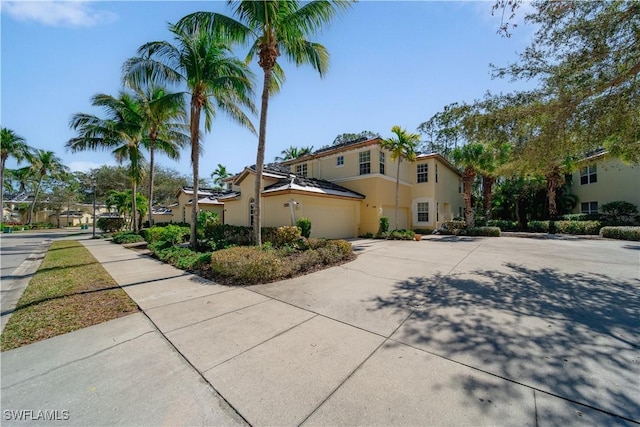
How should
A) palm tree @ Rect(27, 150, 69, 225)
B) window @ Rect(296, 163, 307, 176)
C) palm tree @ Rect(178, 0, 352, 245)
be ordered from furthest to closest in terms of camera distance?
palm tree @ Rect(27, 150, 69, 225)
window @ Rect(296, 163, 307, 176)
palm tree @ Rect(178, 0, 352, 245)

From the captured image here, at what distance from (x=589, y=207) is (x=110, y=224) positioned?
49.2 metres

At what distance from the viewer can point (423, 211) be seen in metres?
21.4

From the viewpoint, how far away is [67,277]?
7750 mm

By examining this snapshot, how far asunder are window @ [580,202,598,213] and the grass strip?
32.4 meters

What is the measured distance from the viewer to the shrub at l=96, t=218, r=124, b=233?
2869 cm

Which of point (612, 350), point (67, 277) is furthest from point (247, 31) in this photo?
point (612, 350)

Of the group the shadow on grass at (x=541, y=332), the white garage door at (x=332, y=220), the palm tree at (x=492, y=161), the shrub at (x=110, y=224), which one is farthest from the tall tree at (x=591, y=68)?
the shrub at (x=110, y=224)

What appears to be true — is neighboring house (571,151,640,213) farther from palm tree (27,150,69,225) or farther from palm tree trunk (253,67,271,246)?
palm tree (27,150,69,225)

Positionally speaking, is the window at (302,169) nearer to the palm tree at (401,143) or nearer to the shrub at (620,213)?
the palm tree at (401,143)

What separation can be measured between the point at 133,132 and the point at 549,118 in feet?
74.4

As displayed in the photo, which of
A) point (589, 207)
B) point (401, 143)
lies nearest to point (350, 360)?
point (401, 143)

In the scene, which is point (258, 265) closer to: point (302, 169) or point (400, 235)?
point (400, 235)

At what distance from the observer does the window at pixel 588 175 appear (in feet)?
70.2

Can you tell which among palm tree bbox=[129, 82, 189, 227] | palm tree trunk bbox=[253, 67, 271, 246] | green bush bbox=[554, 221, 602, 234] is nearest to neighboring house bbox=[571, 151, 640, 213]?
green bush bbox=[554, 221, 602, 234]
